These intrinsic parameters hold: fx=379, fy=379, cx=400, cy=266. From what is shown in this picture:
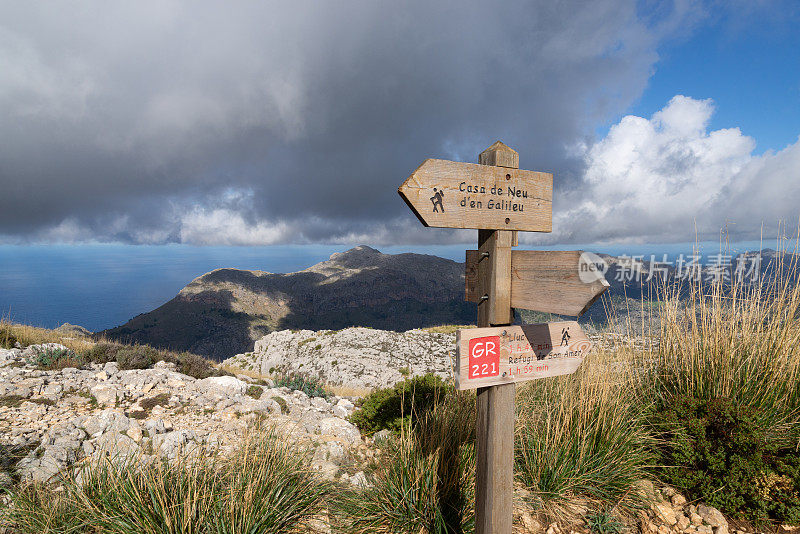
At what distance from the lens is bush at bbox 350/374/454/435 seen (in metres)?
4.87

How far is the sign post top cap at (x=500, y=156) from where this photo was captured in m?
2.46

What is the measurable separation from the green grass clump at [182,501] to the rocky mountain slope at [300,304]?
236ft

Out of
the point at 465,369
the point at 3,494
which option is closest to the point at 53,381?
the point at 3,494

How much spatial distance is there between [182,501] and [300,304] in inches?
4064

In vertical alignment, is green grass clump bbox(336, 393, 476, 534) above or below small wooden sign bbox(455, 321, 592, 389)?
below

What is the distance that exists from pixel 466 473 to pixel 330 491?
3.76 ft

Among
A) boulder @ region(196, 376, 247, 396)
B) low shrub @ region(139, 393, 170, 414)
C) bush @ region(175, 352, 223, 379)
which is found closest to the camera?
low shrub @ region(139, 393, 170, 414)

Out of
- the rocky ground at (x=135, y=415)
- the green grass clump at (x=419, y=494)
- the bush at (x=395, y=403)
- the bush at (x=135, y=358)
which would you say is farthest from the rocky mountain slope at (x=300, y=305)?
the green grass clump at (x=419, y=494)

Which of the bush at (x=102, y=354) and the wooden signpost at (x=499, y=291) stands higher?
the wooden signpost at (x=499, y=291)

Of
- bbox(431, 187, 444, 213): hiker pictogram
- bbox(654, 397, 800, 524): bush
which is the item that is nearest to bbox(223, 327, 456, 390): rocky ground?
bbox(654, 397, 800, 524): bush

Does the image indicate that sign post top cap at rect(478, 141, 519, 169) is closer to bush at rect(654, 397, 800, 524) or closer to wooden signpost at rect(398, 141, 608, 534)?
wooden signpost at rect(398, 141, 608, 534)

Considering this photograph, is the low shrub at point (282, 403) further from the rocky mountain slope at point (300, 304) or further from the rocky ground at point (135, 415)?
the rocky mountain slope at point (300, 304)

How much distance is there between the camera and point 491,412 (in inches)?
93.4

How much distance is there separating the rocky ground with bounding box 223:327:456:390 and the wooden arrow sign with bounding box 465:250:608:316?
9.52 m
